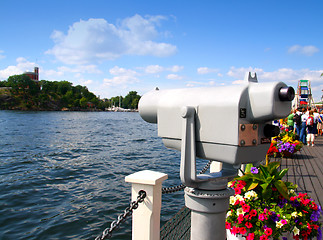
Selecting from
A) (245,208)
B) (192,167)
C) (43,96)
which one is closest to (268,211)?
(245,208)

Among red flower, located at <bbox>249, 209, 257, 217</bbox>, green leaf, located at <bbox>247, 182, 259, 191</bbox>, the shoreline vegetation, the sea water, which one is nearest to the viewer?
red flower, located at <bbox>249, 209, 257, 217</bbox>

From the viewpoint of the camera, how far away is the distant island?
128m

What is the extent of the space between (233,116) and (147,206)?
1.22 meters

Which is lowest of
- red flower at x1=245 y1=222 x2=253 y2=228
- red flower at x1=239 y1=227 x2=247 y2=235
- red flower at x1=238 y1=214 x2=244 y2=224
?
red flower at x1=239 y1=227 x2=247 y2=235

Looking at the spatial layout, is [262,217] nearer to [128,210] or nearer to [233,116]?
[128,210]

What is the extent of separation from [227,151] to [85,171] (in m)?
13.2

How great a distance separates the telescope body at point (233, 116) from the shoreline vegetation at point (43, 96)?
14019 centimetres

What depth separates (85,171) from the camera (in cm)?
1383

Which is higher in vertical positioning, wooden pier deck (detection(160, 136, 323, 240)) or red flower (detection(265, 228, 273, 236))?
red flower (detection(265, 228, 273, 236))

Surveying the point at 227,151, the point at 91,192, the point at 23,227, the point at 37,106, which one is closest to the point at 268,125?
the point at 227,151

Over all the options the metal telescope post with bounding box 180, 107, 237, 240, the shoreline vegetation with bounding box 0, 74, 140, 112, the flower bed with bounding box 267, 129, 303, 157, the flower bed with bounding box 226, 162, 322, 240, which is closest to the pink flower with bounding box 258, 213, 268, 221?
the flower bed with bounding box 226, 162, 322, 240

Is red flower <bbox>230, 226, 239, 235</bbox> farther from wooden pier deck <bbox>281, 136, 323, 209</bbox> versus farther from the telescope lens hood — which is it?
wooden pier deck <bbox>281, 136, 323, 209</bbox>

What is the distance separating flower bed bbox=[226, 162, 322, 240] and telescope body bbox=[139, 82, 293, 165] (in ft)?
4.35

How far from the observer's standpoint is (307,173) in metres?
6.73
